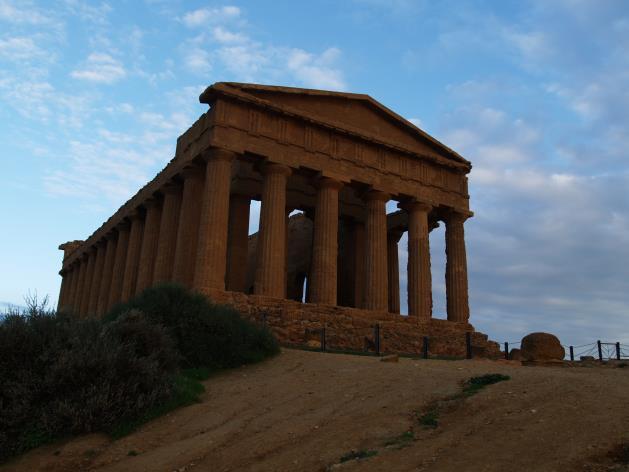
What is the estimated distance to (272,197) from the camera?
24312 mm

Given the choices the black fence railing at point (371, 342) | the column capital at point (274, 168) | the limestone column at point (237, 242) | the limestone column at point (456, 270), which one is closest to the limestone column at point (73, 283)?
the limestone column at point (237, 242)

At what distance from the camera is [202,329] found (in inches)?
623

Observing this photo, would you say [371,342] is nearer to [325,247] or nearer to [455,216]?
[325,247]

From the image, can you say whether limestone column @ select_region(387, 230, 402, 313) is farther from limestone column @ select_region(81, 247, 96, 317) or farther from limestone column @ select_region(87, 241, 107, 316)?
limestone column @ select_region(81, 247, 96, 317)

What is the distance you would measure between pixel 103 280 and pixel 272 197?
1545 centimetres

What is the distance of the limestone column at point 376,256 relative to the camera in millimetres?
26172

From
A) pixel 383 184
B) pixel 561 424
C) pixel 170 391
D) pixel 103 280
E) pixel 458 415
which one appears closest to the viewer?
pixel 561 424

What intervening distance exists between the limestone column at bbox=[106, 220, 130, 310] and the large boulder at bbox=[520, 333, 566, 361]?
70.2 feet

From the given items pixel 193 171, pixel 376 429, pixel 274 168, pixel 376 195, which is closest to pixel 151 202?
pixel 193 171

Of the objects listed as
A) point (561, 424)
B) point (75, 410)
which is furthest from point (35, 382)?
point (561, 424)

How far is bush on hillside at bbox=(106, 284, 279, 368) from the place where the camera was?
1531cm

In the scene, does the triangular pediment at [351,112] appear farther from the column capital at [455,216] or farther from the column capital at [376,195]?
the column capital at [455,216]

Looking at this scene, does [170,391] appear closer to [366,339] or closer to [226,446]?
[226,446]

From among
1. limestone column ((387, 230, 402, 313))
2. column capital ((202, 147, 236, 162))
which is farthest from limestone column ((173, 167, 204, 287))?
limestone column ((387, 230, 402, 313))
